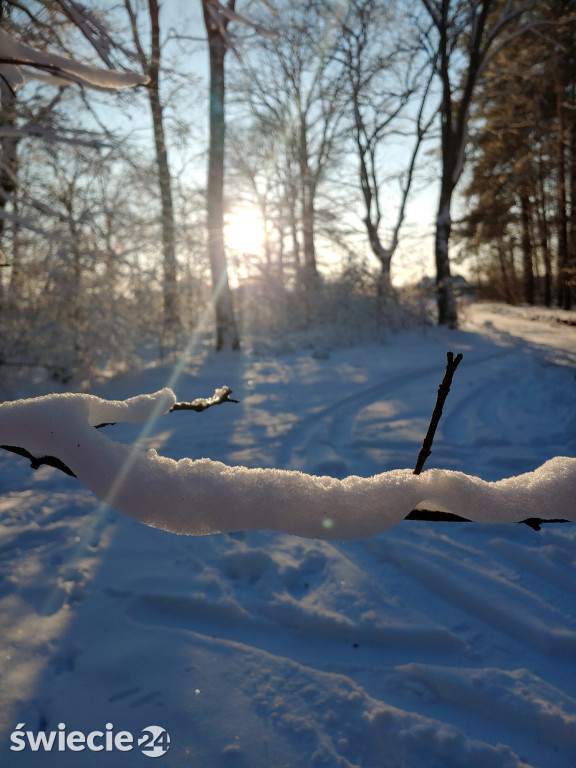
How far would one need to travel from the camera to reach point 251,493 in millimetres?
740

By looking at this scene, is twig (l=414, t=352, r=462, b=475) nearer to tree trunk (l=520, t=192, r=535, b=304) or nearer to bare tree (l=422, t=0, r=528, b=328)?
bare tree (l=422, t=0, r=528, b=328)

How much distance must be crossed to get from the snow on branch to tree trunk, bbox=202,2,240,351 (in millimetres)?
8857

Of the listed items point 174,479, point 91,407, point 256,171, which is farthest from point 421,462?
point 256,171

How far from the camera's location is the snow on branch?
71cm

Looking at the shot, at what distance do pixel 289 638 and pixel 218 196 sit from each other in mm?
8855

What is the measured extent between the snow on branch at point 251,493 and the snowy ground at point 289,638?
4.87 ft

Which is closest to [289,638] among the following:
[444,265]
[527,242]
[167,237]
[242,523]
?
[242,523]

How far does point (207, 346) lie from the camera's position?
416 inches

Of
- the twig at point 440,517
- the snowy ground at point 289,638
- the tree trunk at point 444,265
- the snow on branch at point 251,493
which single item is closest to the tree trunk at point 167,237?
the snowy ground at point 289,638

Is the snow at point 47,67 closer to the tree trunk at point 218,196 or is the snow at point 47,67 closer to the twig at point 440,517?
the twig at point 440,517

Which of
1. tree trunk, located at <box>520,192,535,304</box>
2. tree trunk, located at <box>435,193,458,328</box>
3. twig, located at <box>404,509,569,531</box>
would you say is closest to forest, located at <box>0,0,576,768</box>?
twig, located at <box>404,509,569,531</box>

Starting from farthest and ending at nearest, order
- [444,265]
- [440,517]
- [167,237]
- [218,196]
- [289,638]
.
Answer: [444,265] < [167,237] < [218,196] < [289,638] < [440,517]

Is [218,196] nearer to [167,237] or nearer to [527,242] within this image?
[167,237]

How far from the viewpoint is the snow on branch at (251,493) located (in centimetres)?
71
